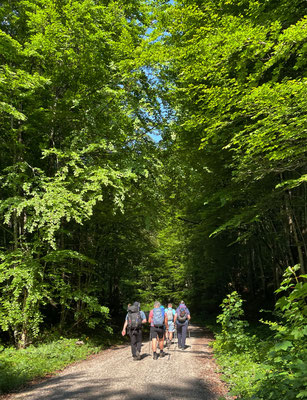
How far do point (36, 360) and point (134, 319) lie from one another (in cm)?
284

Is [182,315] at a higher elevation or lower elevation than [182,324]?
higher

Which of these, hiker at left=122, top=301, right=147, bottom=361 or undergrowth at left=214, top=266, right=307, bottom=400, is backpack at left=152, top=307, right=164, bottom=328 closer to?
hiker at left=122, top=301, right=147, bottom=361

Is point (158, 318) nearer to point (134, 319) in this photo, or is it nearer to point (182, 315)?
point (134, 319)

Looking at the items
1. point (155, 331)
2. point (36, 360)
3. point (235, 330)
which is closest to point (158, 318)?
point (155, 331)

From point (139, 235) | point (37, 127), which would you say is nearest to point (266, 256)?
point (139, 235)

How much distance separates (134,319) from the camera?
853cm

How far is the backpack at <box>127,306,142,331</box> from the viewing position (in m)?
8.43

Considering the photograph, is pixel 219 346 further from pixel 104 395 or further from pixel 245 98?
pixel 245 98

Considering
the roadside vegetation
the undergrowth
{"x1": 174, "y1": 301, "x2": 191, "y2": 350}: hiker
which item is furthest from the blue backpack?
the undergrowth

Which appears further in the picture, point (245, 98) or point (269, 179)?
point (269, 179)

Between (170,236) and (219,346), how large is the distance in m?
21.0

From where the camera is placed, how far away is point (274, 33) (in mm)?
6363

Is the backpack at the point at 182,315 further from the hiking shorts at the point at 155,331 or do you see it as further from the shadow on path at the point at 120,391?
the shadow on path at the point at 120,391

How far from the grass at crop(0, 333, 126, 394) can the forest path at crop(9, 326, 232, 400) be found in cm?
37
